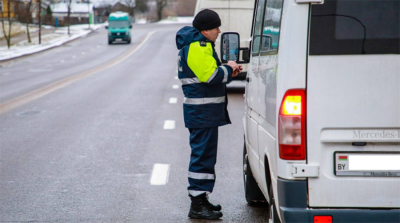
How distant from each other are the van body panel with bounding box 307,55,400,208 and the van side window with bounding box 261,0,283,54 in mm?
483

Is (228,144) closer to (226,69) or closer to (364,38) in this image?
(226,69)

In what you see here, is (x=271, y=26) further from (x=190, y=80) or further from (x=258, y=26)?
(x=190, y=80)

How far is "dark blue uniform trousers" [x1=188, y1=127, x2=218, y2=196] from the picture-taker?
562 centimetres

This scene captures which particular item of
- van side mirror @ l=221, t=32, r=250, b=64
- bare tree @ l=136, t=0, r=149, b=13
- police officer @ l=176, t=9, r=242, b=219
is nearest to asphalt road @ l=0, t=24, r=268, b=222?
police officer @ l=176, t=9, r=242, b=219

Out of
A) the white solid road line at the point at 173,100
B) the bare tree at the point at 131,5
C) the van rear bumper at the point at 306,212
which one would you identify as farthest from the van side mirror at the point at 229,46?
the bare tree at the point at 131,5

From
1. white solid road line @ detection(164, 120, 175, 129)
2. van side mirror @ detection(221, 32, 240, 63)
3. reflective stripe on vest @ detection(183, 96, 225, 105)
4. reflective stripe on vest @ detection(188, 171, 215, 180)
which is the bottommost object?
white solid road line @ detection(164, 120, 175, 129)

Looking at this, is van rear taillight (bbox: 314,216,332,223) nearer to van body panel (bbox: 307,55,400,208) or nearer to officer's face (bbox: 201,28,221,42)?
van body panel (bbox: 307,55,400,208)

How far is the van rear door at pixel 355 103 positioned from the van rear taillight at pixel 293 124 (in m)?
0.04

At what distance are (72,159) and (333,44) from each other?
217 inches

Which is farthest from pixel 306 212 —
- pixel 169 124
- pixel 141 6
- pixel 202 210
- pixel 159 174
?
pixel 141 6

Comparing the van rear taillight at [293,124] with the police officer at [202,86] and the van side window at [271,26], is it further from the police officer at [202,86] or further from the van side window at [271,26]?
Answer: the police officer at [202,86]

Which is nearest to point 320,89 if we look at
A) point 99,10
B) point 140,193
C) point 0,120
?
point 140,193

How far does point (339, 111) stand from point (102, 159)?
5300 mm

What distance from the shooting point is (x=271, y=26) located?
4.55 meters
